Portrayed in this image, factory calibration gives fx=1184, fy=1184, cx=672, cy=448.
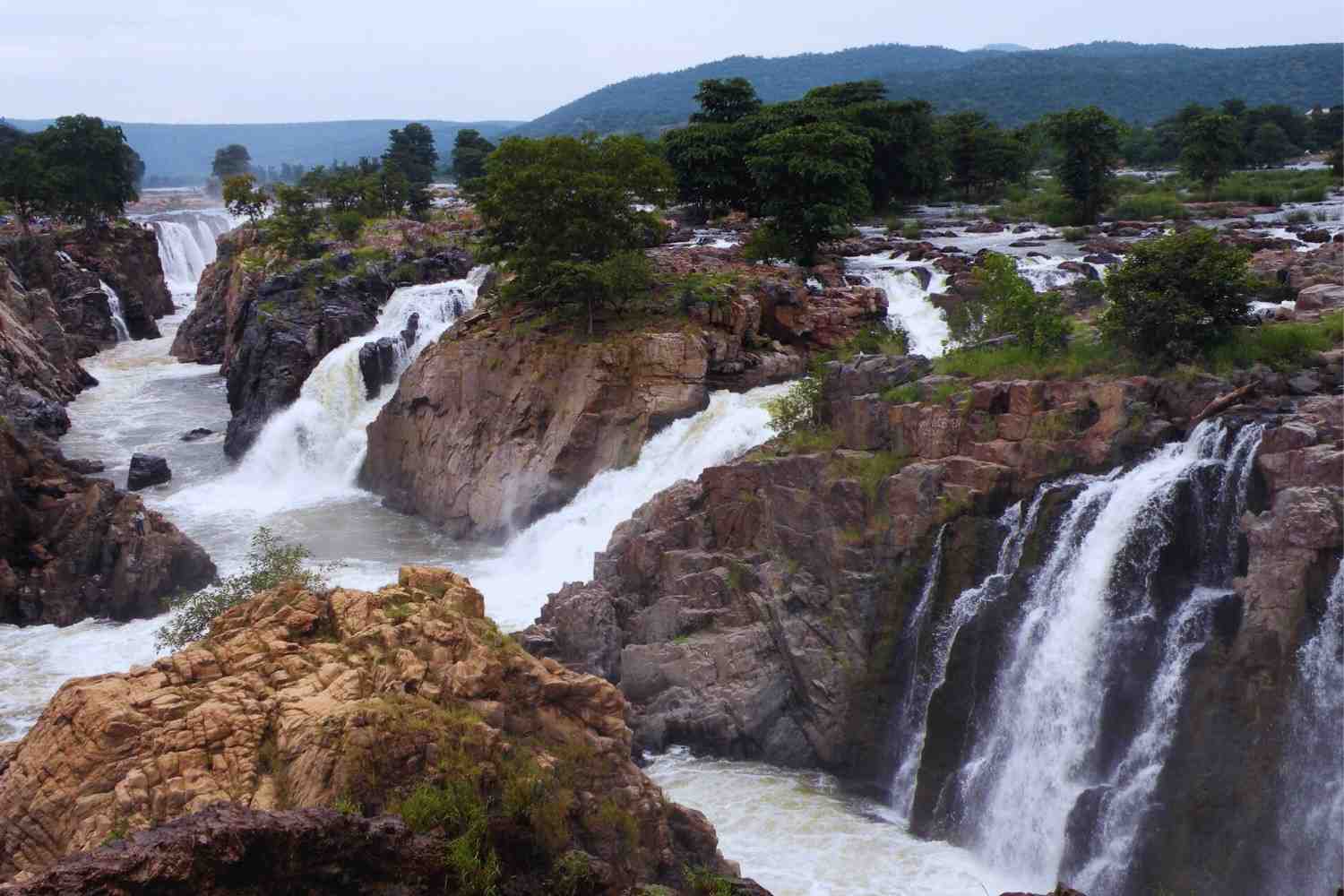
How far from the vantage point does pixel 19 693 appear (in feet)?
79.2

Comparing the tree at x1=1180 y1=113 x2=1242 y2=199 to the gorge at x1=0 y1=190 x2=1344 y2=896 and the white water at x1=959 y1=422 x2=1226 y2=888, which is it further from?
the white water at x1=959 y1=422 x2=1226 y2=888

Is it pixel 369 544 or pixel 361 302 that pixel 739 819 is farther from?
pixel 361 302

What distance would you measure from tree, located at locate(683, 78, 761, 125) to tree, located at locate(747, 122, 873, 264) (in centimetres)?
1536

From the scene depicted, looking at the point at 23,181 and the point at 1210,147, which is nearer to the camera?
the point at 1210,147

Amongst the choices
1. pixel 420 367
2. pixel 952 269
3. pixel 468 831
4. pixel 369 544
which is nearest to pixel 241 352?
pixel 420 367

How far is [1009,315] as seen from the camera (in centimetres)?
2686

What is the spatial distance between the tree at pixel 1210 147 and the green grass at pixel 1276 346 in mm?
31926

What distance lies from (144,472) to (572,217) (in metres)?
16.5

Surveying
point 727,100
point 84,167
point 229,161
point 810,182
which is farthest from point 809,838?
point 229,161

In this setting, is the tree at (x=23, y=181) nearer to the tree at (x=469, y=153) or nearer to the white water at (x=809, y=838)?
the tree at (x=469, y=153)

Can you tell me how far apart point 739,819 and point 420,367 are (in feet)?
72.7

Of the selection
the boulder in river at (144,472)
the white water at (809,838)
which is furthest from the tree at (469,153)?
the white water at (809,838)

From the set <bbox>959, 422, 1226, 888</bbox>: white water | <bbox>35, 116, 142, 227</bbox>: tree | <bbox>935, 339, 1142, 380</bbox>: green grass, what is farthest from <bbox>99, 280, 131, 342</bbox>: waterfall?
<bbox>959, 422, 1226, 888</bbox>: white water

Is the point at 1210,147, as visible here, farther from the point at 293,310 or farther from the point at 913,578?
the point at 293,310
